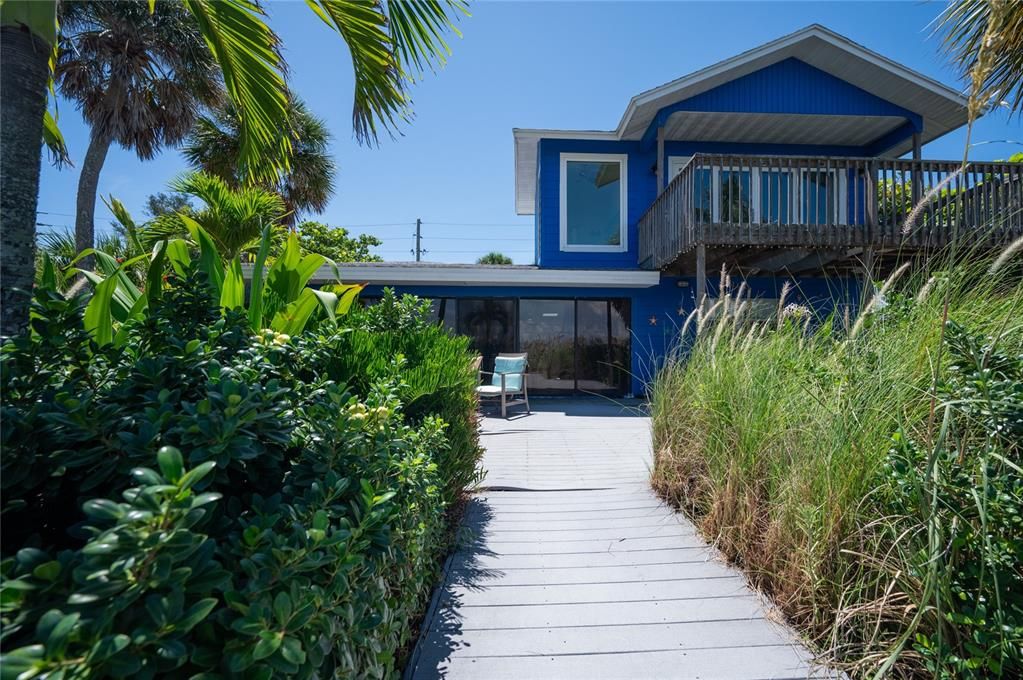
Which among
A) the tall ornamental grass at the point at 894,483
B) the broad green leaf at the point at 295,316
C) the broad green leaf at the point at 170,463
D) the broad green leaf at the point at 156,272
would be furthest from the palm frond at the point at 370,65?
the tall ornamental grass at the point at 894,483

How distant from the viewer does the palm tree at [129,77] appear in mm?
8688

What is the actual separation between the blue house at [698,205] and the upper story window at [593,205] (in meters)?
0.03

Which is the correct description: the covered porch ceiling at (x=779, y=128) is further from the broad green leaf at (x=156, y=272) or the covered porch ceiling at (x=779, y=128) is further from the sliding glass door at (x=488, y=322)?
the broad green leaf at (x=156, y=272)

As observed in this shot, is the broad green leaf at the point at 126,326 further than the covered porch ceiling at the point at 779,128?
No

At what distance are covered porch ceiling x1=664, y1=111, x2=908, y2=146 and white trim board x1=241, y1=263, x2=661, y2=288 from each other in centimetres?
319

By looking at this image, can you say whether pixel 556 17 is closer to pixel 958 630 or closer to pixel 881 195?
pixel 881 195

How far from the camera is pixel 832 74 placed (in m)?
9.43

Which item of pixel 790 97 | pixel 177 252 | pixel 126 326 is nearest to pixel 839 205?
pixel 790 97

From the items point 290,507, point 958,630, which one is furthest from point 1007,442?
point 290,507

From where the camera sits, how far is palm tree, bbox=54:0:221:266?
8688 millimetres

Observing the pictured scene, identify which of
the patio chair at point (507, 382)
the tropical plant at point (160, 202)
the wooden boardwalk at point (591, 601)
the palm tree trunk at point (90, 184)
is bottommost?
the wooden boardwalk at point (591, 601)

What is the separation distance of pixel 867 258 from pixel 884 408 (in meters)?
7.09

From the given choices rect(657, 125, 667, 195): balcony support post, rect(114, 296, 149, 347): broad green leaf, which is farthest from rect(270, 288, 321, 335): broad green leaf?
rect(657, 125, 667, 195): balcony support post

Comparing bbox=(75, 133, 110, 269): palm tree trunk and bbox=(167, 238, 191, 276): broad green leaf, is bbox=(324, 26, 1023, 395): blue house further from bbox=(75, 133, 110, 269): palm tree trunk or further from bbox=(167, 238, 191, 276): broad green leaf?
bbox=(167, 238, 191, 276): broad green leaf
